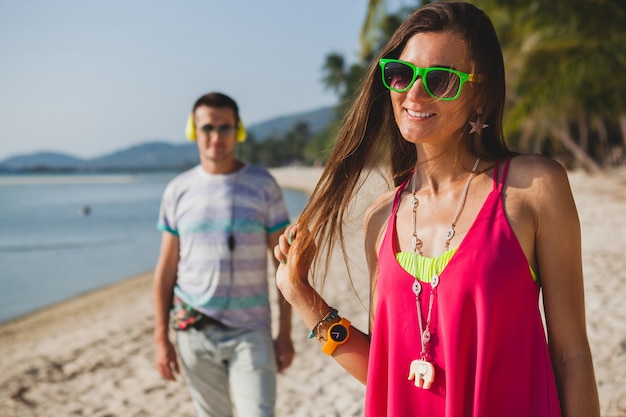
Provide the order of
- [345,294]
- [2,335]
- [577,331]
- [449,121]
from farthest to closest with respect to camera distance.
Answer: [2,335] < [345,294] < [449,121] < [577,331]

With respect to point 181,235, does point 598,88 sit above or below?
above

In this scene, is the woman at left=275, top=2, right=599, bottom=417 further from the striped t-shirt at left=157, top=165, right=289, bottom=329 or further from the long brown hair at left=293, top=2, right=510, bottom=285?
the striped t-shirt at left=157, top=165, right=289, bottom=329

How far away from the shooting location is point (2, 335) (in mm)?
10930

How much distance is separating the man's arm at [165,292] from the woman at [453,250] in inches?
73.3

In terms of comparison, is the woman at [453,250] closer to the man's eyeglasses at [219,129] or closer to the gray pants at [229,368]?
the gray pants at [229,368]

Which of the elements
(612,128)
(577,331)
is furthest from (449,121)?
(612,128)

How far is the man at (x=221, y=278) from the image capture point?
10.4 feet

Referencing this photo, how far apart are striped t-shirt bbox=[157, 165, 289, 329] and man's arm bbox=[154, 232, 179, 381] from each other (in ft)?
0.24

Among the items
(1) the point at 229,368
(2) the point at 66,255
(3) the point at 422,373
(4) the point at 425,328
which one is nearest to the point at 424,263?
(4) the point at 425,328

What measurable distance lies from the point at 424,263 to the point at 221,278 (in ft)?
6.36

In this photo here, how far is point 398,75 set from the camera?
1.53 meters

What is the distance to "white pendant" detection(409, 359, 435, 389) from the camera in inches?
56.3

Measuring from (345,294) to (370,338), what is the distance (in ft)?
24.0

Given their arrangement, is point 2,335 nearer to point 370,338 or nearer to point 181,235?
point 181,235
